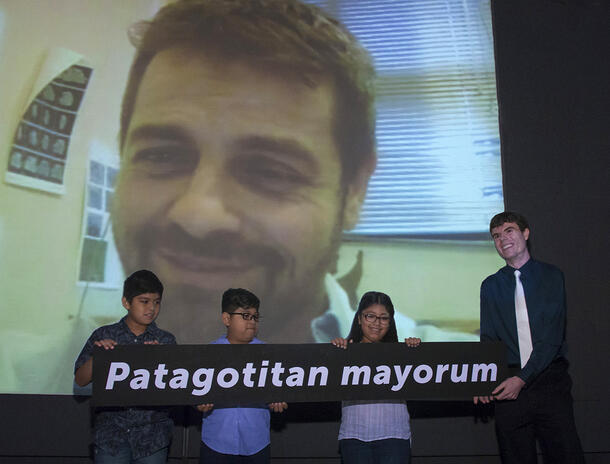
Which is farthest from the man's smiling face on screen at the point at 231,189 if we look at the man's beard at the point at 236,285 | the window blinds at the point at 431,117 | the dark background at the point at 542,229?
the dark background at the point at 542,229

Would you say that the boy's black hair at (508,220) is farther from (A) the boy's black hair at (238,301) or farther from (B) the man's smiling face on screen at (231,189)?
(A) the boy's black hair at (238,301)

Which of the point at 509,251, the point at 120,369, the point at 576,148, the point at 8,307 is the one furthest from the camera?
the point at 576,148

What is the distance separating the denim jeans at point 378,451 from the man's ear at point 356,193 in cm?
129

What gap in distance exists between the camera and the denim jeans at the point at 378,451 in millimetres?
2477

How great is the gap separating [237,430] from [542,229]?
2100mm

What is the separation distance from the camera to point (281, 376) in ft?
8.26

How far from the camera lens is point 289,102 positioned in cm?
359

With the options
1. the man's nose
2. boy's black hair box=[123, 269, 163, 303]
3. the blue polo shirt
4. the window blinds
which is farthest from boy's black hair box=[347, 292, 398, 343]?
the man's nose

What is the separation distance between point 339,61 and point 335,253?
3.88ft

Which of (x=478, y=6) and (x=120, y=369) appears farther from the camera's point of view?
(x=478, y=6)

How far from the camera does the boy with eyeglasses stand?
2516 millimetres

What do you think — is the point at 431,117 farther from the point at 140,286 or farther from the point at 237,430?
the point at 237,430

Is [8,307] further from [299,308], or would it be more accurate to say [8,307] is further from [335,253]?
[335,253]

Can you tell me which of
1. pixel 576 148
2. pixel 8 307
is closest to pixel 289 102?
pixel 576 148
